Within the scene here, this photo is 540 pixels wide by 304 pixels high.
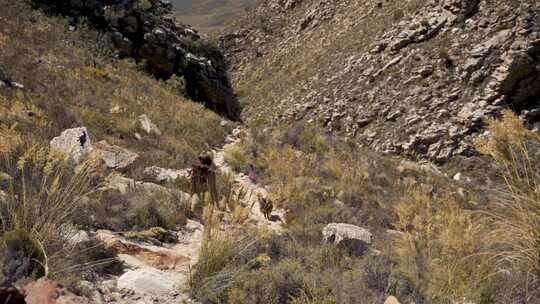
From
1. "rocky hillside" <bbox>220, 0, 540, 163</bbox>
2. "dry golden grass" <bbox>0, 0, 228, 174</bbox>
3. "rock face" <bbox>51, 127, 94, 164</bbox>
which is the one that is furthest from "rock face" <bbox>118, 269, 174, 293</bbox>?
"rocky hillside" <bbox>220, 0, 540, 163</bbox>

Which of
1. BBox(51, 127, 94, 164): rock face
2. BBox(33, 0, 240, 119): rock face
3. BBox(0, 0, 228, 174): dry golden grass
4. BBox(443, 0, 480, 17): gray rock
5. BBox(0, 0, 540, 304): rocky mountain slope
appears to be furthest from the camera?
BBox(33, 0, 240, 119): rock face

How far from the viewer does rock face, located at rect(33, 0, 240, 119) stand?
2073cm

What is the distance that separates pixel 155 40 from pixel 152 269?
64.1ft

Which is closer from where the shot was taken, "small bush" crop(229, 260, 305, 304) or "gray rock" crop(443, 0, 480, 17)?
"small bush" crop(229, 260, 305, 304)

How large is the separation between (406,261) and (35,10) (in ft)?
66.7

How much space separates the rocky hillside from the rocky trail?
13.3m

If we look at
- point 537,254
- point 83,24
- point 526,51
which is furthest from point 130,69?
point 537,254

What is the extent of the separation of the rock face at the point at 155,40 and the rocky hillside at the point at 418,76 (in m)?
4.11

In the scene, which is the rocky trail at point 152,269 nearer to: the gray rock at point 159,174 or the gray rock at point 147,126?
the gray rock at point 159,174

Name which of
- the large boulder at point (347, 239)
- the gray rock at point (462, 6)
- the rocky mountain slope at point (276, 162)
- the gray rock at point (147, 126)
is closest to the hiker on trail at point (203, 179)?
the rocky mountain slope at point (276, 162)

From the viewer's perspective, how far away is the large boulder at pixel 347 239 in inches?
195

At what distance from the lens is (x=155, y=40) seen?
21.7 meters

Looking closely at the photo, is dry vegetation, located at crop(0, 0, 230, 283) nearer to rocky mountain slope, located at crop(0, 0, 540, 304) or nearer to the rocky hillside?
rocky mountain slope, located at crop(0, 0, 540, 304)

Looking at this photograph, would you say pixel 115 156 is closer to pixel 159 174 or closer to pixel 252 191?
pixel 159 174
